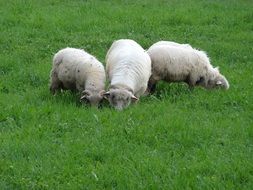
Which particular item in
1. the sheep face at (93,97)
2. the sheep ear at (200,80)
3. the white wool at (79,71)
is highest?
the white wool at (79,71)

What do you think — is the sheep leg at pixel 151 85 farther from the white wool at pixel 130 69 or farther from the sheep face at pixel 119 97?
the sheep face at pixel 119 97

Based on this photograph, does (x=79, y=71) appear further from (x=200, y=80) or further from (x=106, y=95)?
(x=200, y=80)

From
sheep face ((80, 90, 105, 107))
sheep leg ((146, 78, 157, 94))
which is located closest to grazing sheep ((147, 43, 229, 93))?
sheep leg ((146, 78, 157, 94))

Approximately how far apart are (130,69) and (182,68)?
4.87 feet

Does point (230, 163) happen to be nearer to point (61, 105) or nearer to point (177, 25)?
point (61, 105)

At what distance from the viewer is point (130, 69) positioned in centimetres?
1112

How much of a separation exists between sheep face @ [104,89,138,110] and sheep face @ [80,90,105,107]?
0.15 meters

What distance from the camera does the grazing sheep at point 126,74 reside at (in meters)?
10.6

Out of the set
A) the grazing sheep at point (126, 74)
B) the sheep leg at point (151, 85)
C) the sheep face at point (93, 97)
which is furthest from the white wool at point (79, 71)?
the sheep leg at point (151, 85)

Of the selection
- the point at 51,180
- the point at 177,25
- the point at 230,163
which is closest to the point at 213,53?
the point at 177,25

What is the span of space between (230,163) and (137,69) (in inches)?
152

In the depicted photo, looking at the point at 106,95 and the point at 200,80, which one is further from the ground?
the point at 106,95

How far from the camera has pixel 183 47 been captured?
12.6 m

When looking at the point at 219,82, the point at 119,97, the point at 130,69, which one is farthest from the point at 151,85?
the point at 119,97
